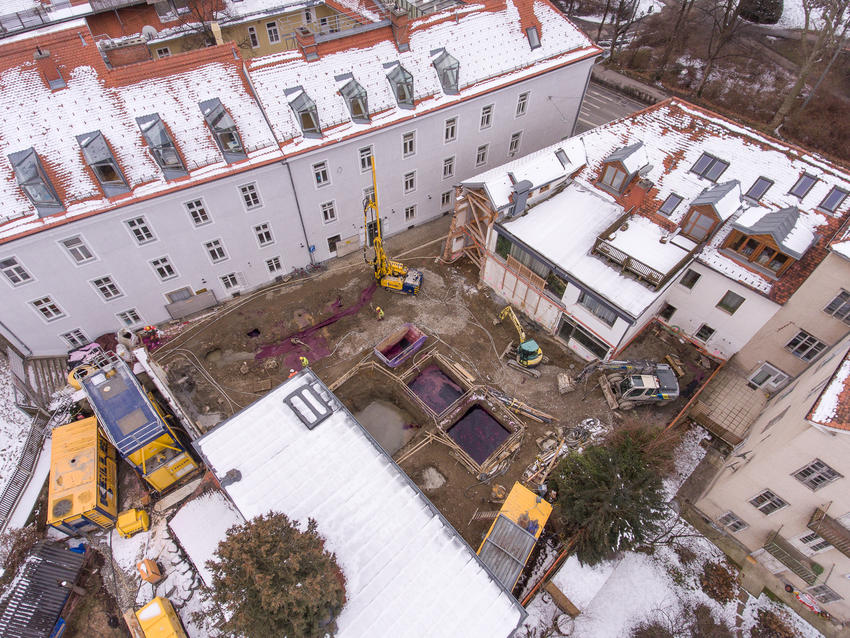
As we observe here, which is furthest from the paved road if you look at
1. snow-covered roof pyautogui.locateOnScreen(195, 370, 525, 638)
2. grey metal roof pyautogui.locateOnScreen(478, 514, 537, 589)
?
snow-covered roof pyautogui.locateOnScreen(195, 370, 525, 638)

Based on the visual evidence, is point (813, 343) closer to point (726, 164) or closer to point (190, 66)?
point (726, 164)

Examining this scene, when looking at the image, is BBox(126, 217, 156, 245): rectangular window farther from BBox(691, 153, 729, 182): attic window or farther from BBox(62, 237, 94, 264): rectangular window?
Result: BBox(691, 153, 729, 182): attic window

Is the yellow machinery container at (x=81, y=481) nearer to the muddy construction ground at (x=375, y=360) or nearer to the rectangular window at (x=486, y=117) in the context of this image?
the muddy construction ground at (x=375, y=360)

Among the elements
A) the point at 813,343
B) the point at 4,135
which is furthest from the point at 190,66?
the point at 813,343

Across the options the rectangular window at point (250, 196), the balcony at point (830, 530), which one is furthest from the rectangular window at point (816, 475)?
the rectangular window at point (250, 196)

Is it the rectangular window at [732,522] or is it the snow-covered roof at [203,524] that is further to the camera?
the rectangular window at [732,522]

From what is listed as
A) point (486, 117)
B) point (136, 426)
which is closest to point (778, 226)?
point (486, 117)
